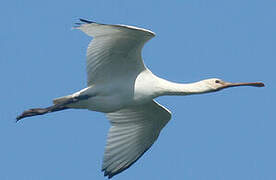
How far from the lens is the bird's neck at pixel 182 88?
59.1 ft

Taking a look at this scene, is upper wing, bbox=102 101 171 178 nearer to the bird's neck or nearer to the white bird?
the white bird

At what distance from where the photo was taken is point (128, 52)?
58.4 ft

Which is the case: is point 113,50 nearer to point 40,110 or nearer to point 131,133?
point 40,110

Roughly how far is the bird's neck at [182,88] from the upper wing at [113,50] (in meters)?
0.70

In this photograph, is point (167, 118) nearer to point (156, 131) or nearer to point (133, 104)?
point (156, 131)

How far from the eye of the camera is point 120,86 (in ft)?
59.5

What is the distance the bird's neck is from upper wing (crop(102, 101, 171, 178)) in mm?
1380

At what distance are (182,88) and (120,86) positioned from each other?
4.80ft

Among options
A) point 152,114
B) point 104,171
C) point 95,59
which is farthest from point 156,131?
point 95,59

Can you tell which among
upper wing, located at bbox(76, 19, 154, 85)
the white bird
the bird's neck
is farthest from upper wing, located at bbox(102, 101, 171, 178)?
upper wing, located at bbox(76, 19, 154, 85)

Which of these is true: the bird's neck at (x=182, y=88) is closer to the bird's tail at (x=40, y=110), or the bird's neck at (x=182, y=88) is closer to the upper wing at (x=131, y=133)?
the upper wing at (x=131, y=133)

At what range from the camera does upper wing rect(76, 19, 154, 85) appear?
55.1ft

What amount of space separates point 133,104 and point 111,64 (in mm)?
1076

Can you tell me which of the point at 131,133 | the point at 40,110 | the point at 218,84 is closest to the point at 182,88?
the point at 218,84
